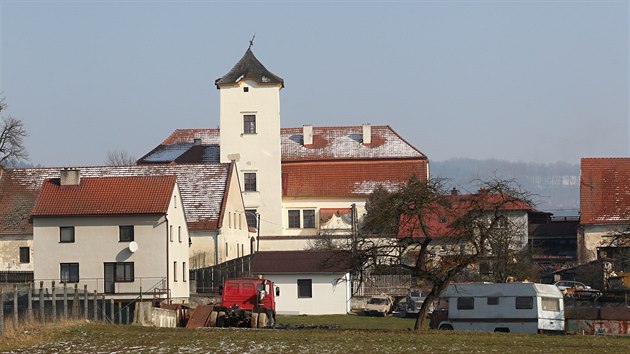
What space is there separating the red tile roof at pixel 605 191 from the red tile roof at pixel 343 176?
13536mm

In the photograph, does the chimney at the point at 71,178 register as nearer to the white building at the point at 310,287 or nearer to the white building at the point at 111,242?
the white building at the point at 111,242

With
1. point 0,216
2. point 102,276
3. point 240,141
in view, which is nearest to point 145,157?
point 240,141

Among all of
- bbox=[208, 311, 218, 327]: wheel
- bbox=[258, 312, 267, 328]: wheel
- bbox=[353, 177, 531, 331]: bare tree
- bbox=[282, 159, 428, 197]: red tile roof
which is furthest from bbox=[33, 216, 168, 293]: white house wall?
bbox=[282, 159, 428, 197]: red tile roof

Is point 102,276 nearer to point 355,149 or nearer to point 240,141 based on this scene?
point 240,141

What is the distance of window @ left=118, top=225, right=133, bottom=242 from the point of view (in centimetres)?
6031

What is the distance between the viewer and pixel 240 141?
92.6 m

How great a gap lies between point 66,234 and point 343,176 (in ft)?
135

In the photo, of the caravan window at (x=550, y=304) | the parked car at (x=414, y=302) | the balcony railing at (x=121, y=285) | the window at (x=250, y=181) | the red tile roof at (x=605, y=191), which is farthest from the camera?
the window at (x=250, y=181)

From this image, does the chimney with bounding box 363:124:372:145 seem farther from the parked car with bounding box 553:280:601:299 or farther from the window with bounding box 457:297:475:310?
the window with bounding box 457:297:475:310

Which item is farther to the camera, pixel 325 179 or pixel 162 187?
pixel 325 179

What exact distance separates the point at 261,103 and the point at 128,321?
4779 centimetres

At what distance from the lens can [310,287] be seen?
67000 mm

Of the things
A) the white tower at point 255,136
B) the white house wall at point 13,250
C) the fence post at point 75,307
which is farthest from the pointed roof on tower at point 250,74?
the fence post at point 75,307

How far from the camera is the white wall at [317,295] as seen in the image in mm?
66375
